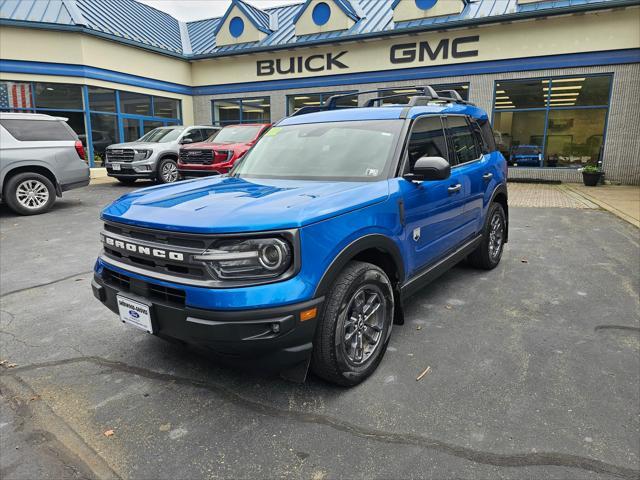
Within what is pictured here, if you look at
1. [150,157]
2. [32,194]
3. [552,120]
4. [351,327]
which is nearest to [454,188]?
[351,327]

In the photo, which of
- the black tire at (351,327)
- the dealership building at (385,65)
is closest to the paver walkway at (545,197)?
the dealership building at (385,65)

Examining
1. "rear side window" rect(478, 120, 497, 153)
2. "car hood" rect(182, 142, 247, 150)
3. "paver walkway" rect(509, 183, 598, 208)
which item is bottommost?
"paver walkway" rect(509, 183, 598, 208)

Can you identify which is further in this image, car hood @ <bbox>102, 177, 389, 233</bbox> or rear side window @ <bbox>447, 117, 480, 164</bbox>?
rear side window @ <bbox>447, 117, 480, 164</bbox>

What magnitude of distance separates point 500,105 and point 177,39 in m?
15.7

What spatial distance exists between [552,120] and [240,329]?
668 inches

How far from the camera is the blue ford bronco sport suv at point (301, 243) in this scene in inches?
94.7

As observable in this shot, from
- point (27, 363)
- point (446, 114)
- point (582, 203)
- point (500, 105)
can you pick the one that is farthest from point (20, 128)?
point (500, 105)

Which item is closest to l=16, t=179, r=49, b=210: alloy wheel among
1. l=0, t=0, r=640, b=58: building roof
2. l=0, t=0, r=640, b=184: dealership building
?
l=0, t=0, r=640, b=184: dealership building

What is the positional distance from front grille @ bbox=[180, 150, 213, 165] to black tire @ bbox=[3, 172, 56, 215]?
3.15 metres

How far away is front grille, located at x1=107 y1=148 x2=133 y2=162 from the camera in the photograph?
12847 millimetres

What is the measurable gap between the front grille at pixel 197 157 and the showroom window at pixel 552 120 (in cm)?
982

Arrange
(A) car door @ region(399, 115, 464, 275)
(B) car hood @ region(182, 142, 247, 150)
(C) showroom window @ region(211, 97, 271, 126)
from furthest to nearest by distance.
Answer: (C) showroom window @ region(211, 97, 271, 126)
(B) car hood @ region(182, 142, 247, 150)
(A) car door @ region(399, 115, 464, 275)

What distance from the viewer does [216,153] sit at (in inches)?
430

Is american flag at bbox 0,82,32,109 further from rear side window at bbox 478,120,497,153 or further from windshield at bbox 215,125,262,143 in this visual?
rear side window at bbox 478,120,497,153
